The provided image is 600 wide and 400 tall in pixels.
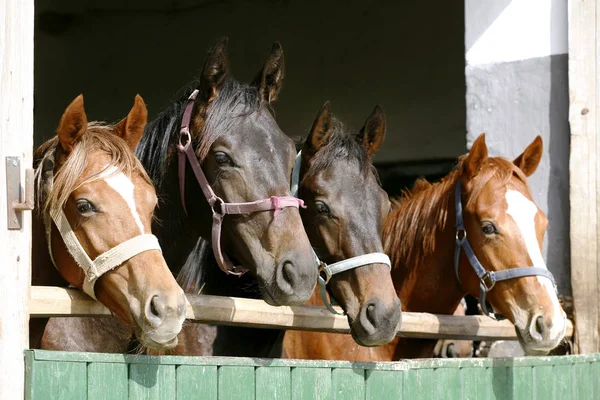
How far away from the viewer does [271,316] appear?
3.19 meters

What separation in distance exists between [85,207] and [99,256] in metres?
0.15

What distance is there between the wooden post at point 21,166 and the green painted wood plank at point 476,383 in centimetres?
163

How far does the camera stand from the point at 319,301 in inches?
165

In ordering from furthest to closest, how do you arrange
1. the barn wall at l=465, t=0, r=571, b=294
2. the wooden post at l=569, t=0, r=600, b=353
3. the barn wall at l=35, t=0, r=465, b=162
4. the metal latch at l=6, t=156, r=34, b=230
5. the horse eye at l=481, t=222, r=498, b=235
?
the barn wall at l=35, t=0, r=465, b=162 → the barn wall at l=465, t=0, r=571, b=294 → the wooden post at l=569, t=0, r=600, b=353 → the horse eye at l=481, t=222, r=498, b=235 → the metal latch at l=6, t=156, r=34, b=230

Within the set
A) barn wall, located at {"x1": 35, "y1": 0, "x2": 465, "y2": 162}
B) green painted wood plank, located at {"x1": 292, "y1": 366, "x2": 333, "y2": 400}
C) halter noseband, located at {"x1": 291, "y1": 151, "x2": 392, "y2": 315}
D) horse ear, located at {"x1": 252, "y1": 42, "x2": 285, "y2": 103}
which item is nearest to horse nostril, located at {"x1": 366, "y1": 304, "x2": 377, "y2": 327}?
halter noseband, located at {"x1": 291, "y1": 151, "x2": 392, "y2": 315}

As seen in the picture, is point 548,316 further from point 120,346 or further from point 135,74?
point 135,74

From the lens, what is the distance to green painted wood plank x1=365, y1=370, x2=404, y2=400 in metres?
3.08

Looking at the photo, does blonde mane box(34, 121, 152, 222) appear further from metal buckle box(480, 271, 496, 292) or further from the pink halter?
metal buckle box(480, 271, 496, 292)

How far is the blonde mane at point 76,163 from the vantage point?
276 cm

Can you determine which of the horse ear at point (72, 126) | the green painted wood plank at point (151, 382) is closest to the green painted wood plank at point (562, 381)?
the green painted wood plank at point (151, 382)

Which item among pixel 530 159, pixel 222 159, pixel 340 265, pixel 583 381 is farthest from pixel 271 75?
pixel 583 381

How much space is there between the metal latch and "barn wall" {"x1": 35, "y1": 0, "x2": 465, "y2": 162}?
17.7 ft

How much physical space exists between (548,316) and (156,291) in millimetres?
1739

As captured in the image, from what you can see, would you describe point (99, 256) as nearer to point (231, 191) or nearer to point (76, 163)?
point (76, 163)
